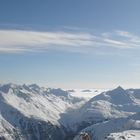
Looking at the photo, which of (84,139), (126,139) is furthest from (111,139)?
(84,139)

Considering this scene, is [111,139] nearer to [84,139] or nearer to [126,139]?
[126,139]

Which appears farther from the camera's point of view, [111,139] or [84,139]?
[111,139]

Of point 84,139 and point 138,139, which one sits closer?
point 84,139

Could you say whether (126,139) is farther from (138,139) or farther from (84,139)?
(84,139)

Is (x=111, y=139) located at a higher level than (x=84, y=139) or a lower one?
lower

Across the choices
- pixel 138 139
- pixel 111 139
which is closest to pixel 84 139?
pixel 111 139

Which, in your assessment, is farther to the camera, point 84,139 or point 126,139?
point 126,139
